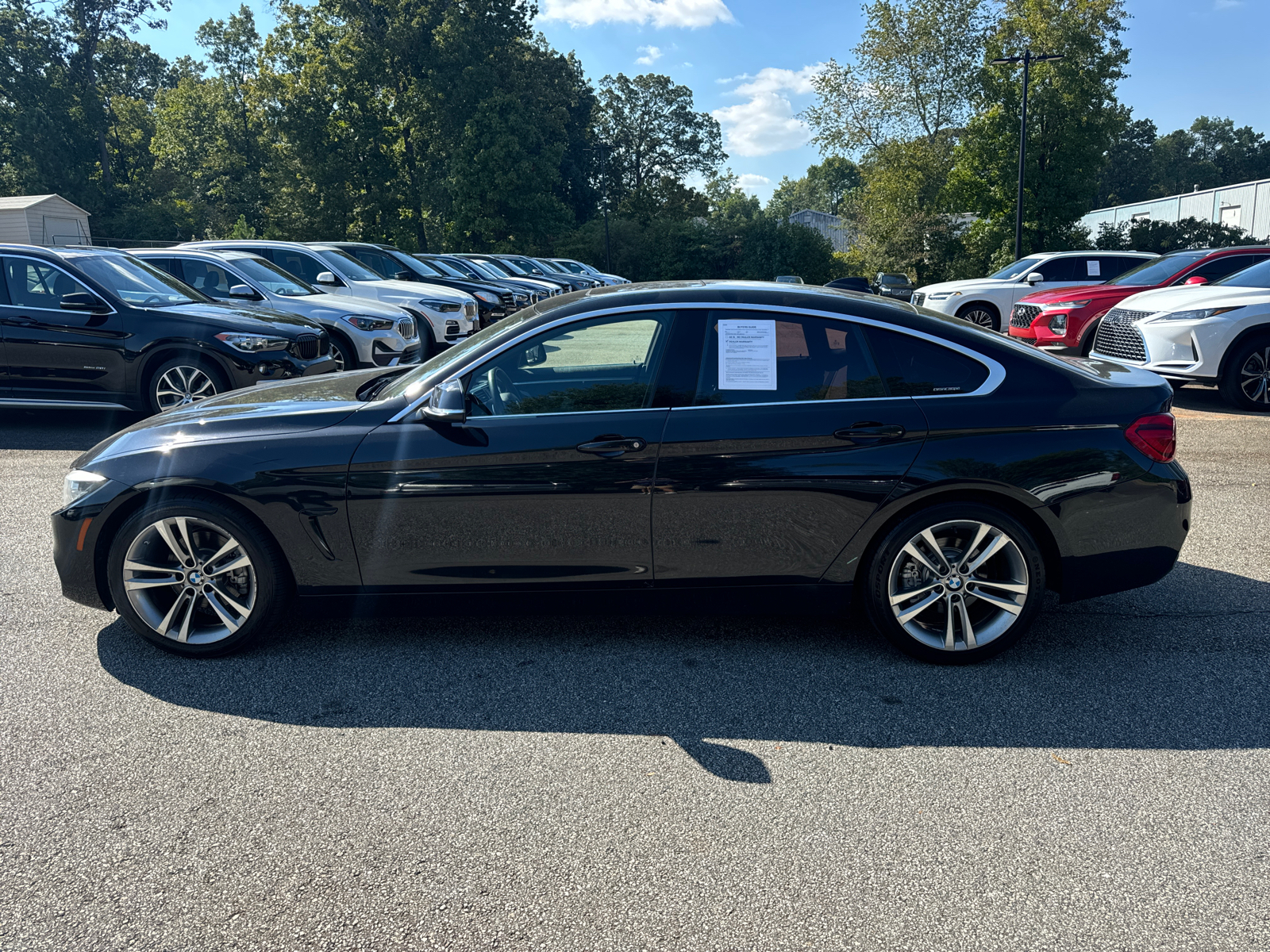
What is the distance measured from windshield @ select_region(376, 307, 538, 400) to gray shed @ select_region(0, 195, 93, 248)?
Answer: 44.8m

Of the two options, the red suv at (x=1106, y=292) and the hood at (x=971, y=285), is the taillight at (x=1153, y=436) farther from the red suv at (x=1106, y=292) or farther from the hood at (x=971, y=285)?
the hood at (x=971, y=285)

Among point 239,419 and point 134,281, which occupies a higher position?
point 134,281

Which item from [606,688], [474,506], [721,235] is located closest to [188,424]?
[474,506]

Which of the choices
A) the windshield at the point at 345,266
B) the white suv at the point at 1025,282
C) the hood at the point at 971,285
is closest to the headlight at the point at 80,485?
the windshield at the point at 345,266

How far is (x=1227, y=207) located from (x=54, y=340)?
190 feet

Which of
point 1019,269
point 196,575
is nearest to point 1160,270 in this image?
point 1019,269

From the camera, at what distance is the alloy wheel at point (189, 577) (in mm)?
4047

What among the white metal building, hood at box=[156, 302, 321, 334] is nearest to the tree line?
the white metal building

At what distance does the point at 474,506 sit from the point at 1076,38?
1691 inches

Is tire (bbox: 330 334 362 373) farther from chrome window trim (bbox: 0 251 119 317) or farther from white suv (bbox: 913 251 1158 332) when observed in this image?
white suv (bbox: 913 251 1158 332)

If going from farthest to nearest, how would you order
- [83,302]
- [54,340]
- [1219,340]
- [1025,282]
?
[1025,282] → [1219,340] → [54,340] → [83,302]

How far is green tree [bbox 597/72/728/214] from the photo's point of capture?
78438mm

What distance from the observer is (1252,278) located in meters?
10.8

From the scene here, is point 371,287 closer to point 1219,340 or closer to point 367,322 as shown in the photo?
point 367,322
